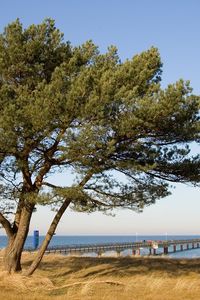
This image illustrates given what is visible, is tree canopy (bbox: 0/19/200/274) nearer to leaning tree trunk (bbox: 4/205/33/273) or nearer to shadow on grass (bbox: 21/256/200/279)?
leaning tree trunk (bbox: 4/205/33/273)

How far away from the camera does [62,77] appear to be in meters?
15.9

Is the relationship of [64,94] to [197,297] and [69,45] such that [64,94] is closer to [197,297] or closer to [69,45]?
[69,45]

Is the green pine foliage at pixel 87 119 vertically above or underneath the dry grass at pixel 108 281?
above

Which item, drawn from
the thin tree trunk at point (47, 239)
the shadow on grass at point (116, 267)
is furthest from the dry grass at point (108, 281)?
the thin tree trunk at point (47, 239)

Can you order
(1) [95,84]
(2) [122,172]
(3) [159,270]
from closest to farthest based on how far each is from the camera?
(1) [95,84], (2) [122,172], (3) [159,270]

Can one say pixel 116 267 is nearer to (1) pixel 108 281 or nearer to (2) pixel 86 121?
(1) pixel 108 281

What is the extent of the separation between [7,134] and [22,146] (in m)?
1.35

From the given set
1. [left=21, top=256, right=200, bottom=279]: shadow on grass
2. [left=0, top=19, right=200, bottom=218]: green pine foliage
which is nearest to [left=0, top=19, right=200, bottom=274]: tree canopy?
[left=0, top=19, right=200, bottom=218]: green pine foliage

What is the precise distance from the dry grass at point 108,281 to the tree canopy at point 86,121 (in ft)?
9.42

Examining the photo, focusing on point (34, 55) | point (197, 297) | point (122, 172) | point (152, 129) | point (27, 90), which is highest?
point (34, 55)

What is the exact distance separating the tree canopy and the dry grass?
9.42 ft

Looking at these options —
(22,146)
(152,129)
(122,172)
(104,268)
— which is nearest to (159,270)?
(104,268)

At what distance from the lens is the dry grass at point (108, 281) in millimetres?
15016

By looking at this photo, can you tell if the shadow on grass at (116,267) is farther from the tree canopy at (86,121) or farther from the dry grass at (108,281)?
the tree canopy at (86,121)
